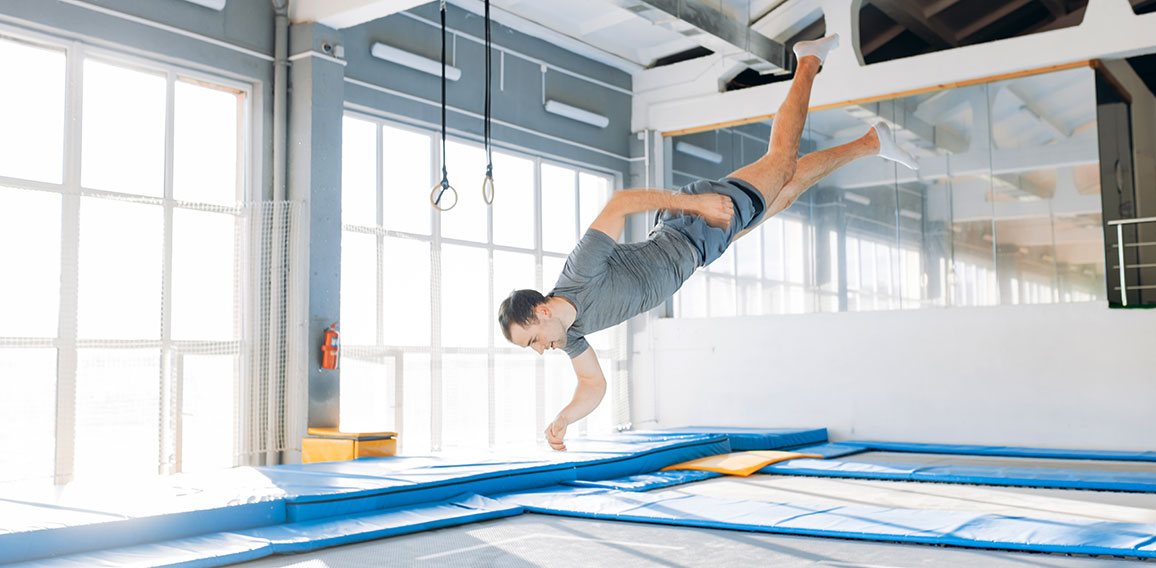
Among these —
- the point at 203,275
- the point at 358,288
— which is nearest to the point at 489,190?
the point at 358,288

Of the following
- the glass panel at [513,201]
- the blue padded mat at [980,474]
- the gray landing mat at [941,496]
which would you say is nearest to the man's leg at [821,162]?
the gray landing mat at [941,496]

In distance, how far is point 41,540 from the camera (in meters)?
3.61

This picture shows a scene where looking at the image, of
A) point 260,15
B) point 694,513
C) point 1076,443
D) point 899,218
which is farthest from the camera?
point 899,218

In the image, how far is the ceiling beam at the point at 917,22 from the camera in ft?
30.2

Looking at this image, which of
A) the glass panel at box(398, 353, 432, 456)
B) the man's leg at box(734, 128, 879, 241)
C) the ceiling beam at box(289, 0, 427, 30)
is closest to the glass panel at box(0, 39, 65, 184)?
the ceiling beam at box(289, 0, 427, 30)

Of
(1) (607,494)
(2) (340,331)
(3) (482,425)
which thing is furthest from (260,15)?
(1) (607,494)

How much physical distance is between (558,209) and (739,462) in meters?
3.88

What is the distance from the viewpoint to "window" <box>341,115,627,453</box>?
25.1 ft

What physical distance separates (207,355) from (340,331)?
109 cm

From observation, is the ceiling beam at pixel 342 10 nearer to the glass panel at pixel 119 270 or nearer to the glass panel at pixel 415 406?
the glass panel at pixel 119 270

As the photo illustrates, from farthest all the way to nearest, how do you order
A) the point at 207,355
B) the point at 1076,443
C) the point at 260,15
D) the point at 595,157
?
the point at 595,157, the point at 1076,443, the point at 260,15, the point at 207,355

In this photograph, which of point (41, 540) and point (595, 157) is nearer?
point (41, 540)

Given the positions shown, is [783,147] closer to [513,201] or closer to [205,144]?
[205,144]

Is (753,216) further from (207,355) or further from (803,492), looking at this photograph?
(207,355)
